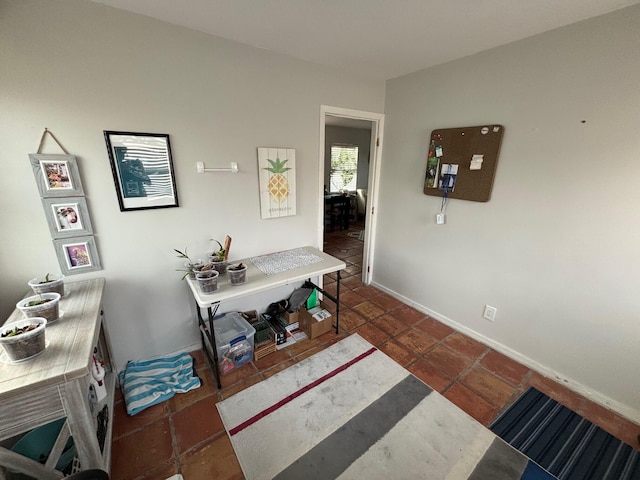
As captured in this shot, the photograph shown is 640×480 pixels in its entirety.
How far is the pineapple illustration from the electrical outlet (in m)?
2.07

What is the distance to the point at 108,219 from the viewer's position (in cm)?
166

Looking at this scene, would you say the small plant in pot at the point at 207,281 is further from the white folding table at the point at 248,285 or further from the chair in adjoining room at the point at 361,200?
the chair in adjoining room at the point at 361,200

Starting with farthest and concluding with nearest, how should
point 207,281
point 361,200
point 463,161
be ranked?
1. point 361,200
2. point 463,161
3. point 207,281

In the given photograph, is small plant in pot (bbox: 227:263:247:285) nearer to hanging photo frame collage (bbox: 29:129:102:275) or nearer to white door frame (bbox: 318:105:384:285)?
hanging photo frame collage (bbox: 29:129:102:275)

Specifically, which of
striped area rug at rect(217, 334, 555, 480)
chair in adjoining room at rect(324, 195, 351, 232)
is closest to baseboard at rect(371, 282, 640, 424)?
striped area rug at rect(217, 334, 555, 480)

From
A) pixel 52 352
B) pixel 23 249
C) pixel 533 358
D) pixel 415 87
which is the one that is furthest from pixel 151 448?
pixel 415 87

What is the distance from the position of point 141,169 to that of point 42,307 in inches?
36.9

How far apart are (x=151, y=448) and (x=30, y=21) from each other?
2389mm

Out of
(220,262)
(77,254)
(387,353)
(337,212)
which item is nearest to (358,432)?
(387,353)

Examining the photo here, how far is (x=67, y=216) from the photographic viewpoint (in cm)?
153

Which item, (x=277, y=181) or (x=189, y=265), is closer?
(x=189, y=265)

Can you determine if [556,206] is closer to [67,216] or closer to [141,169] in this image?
[141,169]

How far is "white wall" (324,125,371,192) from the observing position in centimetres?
624

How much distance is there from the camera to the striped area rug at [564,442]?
1381mm
